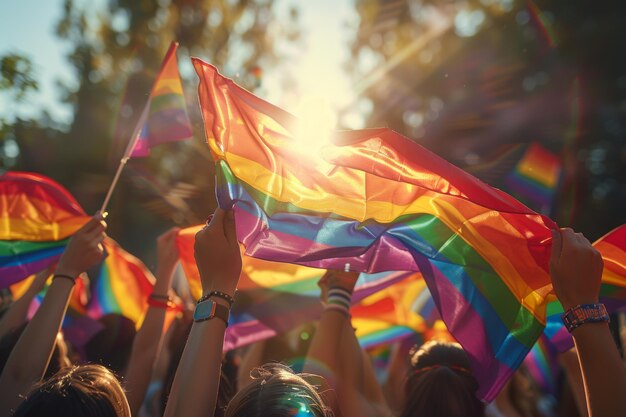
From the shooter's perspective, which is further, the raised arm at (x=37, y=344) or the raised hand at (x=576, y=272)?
the raised arm at (x=37, y=344)

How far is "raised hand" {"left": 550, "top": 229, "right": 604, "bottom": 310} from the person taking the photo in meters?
1.60

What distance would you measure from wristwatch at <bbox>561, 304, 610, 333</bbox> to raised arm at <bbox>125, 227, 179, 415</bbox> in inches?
69.0

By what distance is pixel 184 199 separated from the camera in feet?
41.1

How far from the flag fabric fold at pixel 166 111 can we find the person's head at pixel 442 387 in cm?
195

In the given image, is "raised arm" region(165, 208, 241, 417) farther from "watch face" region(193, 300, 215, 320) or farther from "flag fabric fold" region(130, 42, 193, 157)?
"flag fabric fold" region(130, 42, 193, 157)

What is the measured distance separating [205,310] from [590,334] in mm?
1095

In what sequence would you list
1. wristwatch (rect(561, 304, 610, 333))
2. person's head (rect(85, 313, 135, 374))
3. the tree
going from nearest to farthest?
wristwatch (rect(561, 304, 610, 333)), person's head (rect(85, 313, 135, 374)), the tree

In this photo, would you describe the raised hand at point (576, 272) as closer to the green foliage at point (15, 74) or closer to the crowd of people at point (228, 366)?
the crowd of people at point (228, 366)

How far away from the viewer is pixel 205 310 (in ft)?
5.42

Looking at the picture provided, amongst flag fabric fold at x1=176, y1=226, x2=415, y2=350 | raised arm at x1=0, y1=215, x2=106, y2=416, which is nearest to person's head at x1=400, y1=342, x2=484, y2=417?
flag fabric fold at x1=176, y1=226, x2=415, y2=350

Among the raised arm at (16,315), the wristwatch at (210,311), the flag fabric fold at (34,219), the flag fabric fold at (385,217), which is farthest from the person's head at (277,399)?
the flag fabric fold at (34,219)

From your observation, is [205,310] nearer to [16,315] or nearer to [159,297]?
[159,297]

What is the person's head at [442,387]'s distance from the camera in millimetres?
2123

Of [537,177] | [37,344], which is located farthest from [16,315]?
[537,177]
